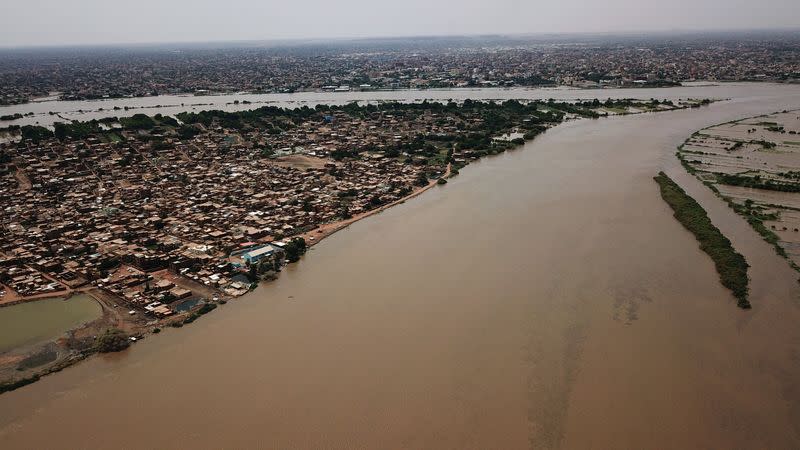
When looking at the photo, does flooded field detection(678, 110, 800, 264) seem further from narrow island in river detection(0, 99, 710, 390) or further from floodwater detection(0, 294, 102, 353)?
floodwater detection(0, 294, 102, 353)

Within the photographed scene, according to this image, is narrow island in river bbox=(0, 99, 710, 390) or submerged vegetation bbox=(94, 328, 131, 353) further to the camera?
narrow island in river bbox=(0, 99, 710, 390)

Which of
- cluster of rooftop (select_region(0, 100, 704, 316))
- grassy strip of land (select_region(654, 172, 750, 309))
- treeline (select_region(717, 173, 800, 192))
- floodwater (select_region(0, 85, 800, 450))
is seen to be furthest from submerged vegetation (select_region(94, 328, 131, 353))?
treeline (select_region(717, 173, 800, 192))

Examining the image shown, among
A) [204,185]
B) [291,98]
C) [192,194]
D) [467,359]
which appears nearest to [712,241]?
[467,359]

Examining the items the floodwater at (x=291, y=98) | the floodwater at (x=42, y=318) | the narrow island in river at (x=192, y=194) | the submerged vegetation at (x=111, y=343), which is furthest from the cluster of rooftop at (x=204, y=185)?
the floodwater at (x=291, y=98)

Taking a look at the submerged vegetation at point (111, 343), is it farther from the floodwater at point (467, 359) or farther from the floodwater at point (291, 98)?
the floodwater at point (291, 98)

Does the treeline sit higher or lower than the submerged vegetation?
higher

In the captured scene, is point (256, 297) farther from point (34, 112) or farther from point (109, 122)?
point (34, 112)
